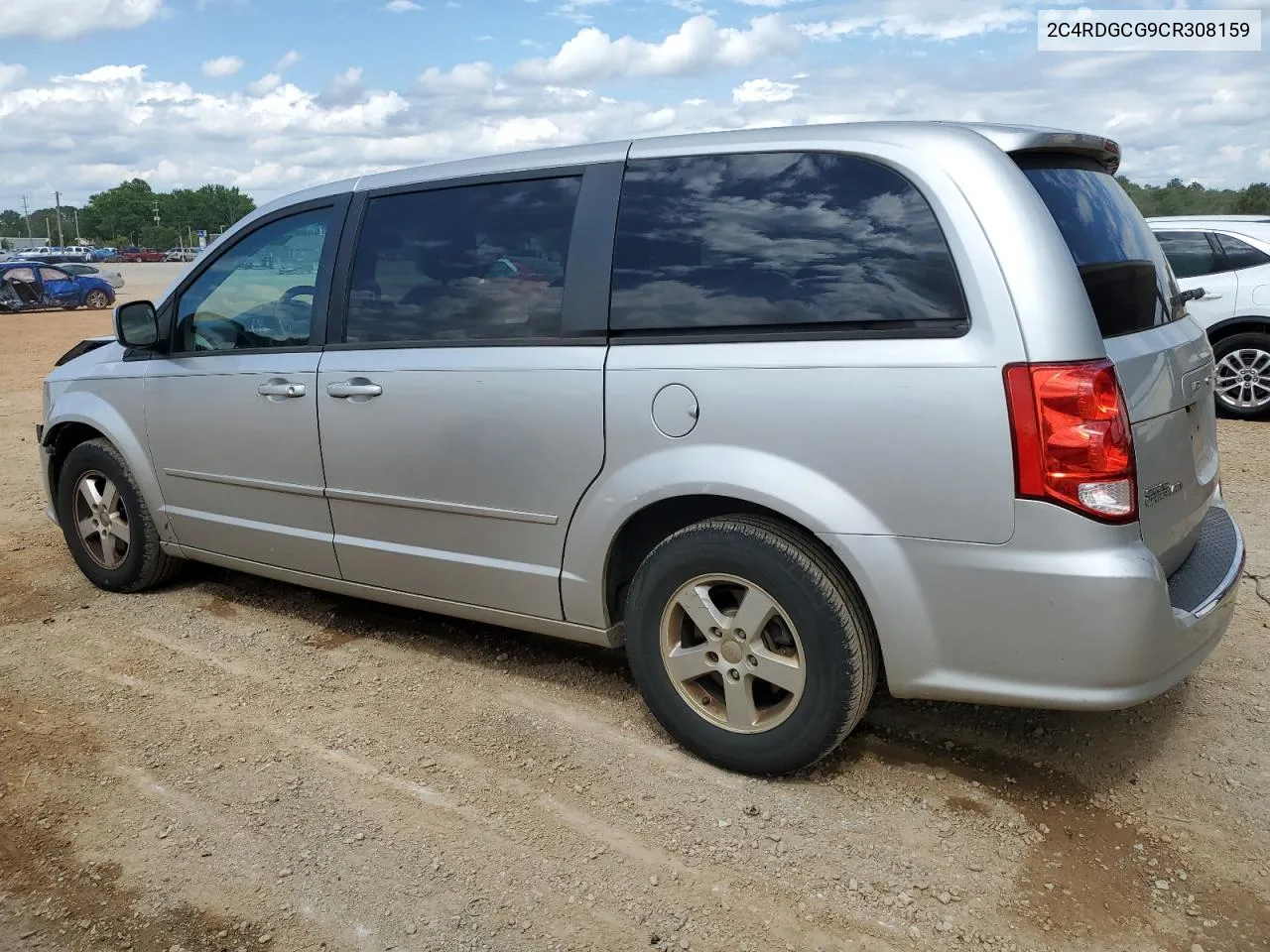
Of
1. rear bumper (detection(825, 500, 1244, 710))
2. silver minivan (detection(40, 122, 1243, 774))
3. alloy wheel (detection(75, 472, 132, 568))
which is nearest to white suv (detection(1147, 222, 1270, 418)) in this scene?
silver minivan (detection(40, 122, 1243, 774))

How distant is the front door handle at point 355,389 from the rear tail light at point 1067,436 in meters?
2.16

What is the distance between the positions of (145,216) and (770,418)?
450 feet

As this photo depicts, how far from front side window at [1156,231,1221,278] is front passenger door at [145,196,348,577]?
25.8 ft

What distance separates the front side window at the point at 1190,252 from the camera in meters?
9.19

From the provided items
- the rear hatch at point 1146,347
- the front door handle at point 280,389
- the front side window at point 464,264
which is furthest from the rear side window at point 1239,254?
the front door handle at point 280,389

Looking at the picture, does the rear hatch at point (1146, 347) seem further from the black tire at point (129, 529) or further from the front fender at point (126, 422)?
the black tire at point (129, 529)

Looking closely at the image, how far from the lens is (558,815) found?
3.01m

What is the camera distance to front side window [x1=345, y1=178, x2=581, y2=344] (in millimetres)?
3430

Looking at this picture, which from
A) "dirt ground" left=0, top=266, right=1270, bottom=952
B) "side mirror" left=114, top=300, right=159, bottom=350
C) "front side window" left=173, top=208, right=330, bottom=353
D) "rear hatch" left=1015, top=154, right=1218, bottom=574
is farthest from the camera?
"side mirror" left=114, top=300, right=159, bottom=350

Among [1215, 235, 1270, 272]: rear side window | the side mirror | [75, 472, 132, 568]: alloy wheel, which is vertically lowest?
[75, 472, 132, 568]: alloy wheel

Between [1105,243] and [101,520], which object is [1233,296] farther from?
[101,520]

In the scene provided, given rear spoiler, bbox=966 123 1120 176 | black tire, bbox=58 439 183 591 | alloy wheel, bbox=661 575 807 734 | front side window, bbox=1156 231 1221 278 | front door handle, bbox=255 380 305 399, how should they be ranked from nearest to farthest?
rear spoiler, bbox=966 123 1120 176
alloy wheel, bbox=661 575 807 734
front door handle, bbox=255 380 305 399
black tire, bbox=58 439 183 591
front side window, bbox=1156 231 1221 278

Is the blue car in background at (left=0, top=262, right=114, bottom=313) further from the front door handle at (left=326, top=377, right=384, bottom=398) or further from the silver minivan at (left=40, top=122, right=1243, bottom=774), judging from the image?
the front door handle at (left=326, top=377, right=384, bottom=398)

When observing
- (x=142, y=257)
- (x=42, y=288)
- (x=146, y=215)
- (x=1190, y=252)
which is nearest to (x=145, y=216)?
(x=146, y=215)
